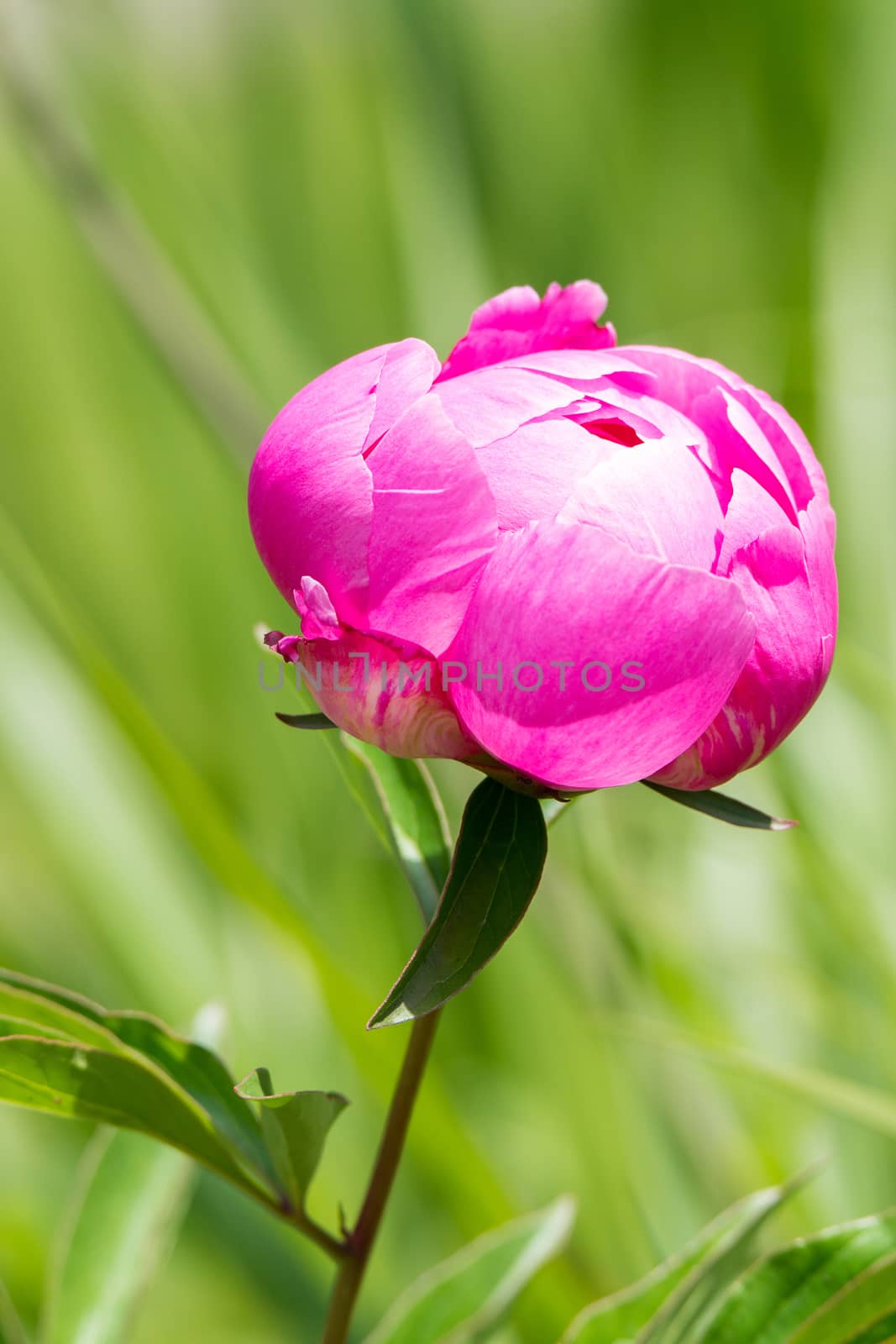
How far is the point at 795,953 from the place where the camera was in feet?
3.41

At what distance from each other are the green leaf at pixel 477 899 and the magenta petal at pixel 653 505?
8 cm

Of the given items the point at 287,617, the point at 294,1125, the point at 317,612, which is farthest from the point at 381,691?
the point at 287,617

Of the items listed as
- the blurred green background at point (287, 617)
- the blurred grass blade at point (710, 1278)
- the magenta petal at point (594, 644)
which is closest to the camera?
the magenta petal at point (594, 644)

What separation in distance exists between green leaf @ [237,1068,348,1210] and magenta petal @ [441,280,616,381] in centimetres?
21

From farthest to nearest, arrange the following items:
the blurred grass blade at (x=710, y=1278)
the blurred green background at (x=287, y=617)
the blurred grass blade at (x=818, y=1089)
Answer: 1. the blurred green background at (x=287, y=617)
2. the blurred grass blade at (x=818, y=1089)
3. the blurred grass blade at (x=710, y=1278)

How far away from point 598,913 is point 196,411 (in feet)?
1.65

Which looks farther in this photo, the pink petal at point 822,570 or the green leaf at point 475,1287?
the green leaf at point 475,1287

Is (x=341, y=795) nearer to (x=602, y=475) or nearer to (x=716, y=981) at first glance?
(x=716, y=981)

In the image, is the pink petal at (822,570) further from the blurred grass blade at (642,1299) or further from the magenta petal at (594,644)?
the blurred grass blade at (642,1299)

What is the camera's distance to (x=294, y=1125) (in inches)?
14.1

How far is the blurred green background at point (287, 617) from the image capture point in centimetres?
88

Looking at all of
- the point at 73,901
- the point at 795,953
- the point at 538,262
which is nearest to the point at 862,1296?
the point at 795,953

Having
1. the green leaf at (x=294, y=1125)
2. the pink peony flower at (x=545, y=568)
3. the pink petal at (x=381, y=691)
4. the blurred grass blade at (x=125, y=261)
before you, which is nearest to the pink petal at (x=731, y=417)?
the pink peony flower at (x=545, y=568)

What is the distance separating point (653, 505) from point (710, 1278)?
271 mm
